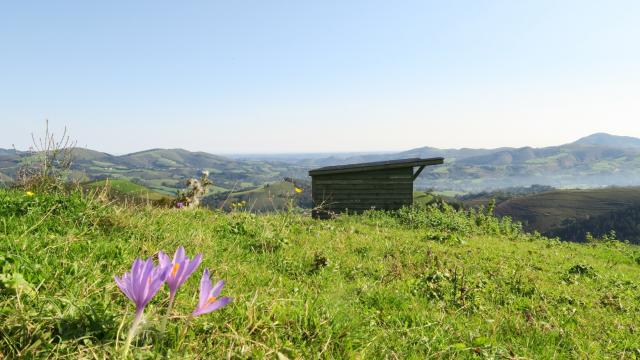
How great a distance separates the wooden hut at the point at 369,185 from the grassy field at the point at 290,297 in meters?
14.3

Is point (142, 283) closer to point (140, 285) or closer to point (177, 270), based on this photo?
point (140, 285)

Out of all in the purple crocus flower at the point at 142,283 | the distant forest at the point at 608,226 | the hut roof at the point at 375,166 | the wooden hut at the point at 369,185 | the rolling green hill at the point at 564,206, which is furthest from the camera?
the rolling green hill at the point at 564,206

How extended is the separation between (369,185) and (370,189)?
0.82 ft

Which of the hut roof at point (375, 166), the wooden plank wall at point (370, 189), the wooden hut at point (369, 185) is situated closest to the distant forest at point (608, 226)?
the hut roof at point (375, 166)

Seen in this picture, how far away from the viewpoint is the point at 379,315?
405 centimetres

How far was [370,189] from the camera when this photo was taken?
23781mm

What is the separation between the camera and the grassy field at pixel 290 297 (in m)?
2.06

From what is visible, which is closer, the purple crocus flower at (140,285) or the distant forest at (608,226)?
the purple crocus flower at (140,285)

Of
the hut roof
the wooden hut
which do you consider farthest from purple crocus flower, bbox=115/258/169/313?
the wooden hut

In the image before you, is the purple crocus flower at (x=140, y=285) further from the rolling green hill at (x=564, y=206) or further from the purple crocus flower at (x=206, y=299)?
the rolling green hill at (x=564, y=206)

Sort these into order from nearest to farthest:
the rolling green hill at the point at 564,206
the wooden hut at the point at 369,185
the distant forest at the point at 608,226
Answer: the wooden hut at the point at 369,185, the distant forest at the point at 608,226, the rolling green hill at the point at 564,206

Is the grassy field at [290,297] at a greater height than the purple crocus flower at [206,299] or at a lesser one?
lesser

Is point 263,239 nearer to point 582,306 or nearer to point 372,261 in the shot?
point 372,261

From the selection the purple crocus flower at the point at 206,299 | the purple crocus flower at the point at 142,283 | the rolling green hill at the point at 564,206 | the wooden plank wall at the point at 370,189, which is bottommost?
the rolling green hill at the point at 564,206
